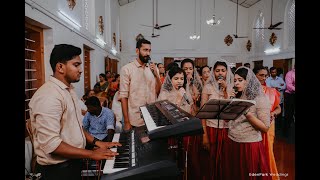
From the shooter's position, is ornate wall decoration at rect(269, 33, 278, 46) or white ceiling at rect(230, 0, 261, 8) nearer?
ornate wall decoration at rect(269, 33, 278, 46)

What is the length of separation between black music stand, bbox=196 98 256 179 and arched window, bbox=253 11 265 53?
37.5 feet

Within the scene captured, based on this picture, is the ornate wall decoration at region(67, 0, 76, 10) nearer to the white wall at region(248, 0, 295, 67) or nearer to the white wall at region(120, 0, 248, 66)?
the white wall at region(248, 0, 295, 67)

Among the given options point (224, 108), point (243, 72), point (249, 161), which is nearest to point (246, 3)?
point (243, 72)

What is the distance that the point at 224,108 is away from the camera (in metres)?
2.15

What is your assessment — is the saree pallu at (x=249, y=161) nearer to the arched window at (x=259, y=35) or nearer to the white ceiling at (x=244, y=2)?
the arched window at (x=259, y=35)

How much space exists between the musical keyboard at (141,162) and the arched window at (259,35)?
12.2 m

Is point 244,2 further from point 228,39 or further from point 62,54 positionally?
point 62,54

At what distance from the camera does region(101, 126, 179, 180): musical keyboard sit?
1.27m

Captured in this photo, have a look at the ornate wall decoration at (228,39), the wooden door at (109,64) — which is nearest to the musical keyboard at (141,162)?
the wooden door at (109,64)

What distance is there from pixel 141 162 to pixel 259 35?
1298cm

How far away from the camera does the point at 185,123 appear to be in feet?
4.66

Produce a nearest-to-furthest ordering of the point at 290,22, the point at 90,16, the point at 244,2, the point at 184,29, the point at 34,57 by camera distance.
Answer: the point at 34,57, the point at 90,16, the point at 290,22, the point at 244,2, the point at 184,29

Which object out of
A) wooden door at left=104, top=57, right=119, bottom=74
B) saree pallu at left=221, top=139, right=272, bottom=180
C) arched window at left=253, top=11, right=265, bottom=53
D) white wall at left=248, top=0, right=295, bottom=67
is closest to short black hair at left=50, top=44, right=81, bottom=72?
saree pallu at left=221, top=139, right=272, bottom=180
